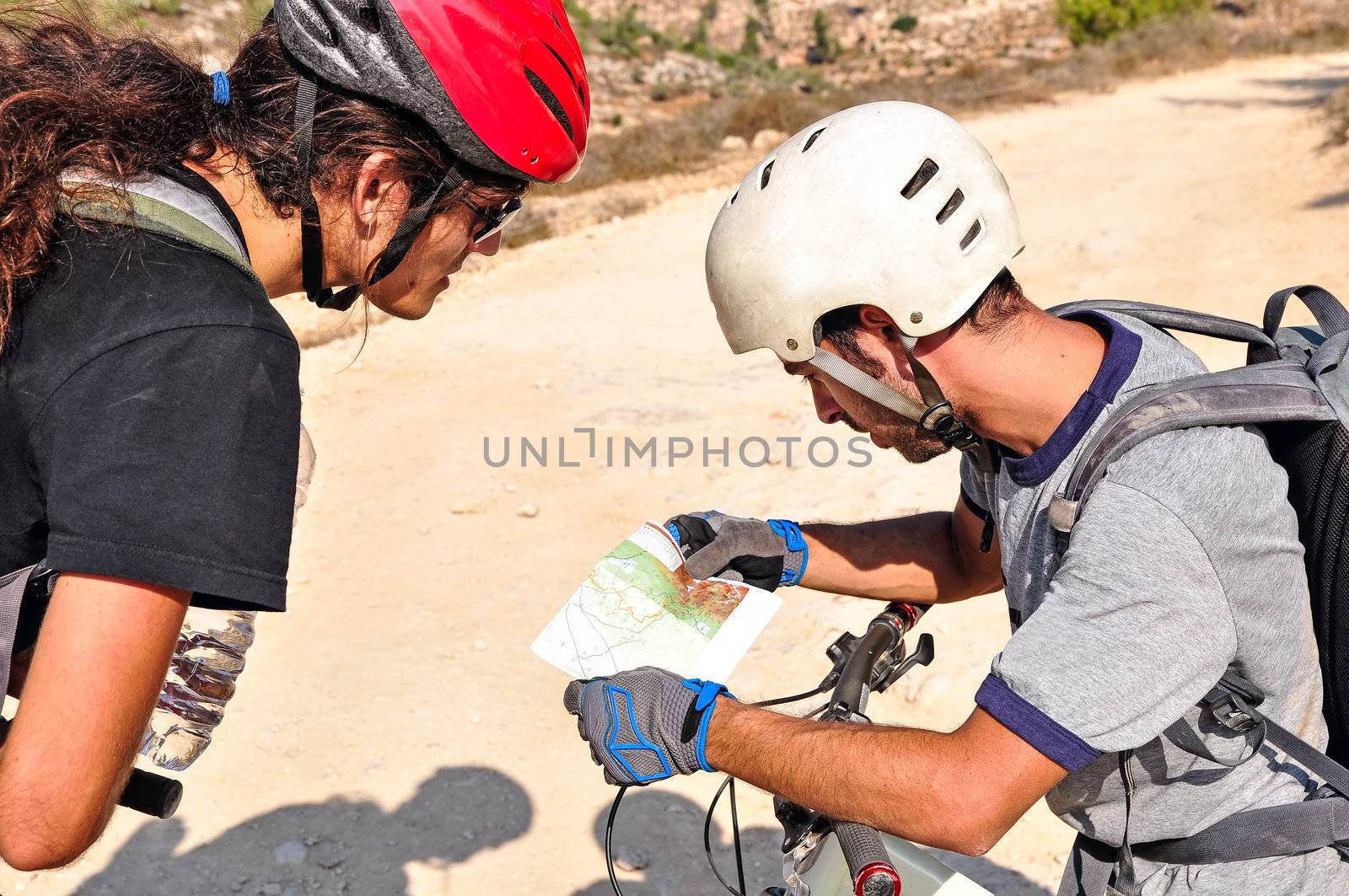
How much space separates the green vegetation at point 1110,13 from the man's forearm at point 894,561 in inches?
1149

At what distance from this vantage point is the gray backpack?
1759mm

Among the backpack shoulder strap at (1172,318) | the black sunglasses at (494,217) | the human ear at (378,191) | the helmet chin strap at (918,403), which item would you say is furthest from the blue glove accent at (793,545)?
the human ear at (378,191)

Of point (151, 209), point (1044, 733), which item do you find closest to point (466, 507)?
point (151, 209)

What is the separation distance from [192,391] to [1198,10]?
32.0 meters

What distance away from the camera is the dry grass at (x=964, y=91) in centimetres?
1519

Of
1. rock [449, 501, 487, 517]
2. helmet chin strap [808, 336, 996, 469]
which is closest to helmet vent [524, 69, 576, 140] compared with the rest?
helmet chin strap [808, 336, 996, 469]

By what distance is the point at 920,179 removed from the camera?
211 centimetres

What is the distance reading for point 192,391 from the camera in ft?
4.53

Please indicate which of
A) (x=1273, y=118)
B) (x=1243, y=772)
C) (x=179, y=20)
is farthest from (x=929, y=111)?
(x=179, y=20)

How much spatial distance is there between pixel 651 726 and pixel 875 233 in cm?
100

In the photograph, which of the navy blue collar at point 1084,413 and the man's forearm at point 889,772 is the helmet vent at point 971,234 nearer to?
the navy blue collar at point 1084,413

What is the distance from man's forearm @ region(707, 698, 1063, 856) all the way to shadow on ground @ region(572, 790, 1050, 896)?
2046 mm

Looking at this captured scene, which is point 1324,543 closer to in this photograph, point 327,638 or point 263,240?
point 263,240

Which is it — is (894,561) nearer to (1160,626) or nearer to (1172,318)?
(1172,318)
